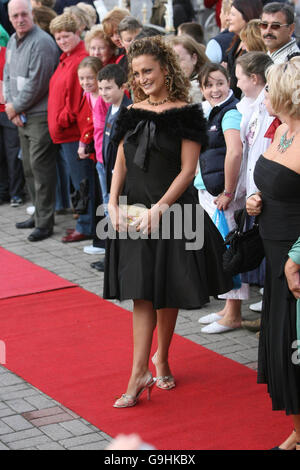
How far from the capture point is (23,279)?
24.2 feet

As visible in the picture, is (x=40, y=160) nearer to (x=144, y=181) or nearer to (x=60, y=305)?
(x=60, y=305)

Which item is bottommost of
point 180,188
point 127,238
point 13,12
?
point 127,238

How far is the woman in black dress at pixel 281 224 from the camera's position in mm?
3982

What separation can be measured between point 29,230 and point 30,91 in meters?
1.49

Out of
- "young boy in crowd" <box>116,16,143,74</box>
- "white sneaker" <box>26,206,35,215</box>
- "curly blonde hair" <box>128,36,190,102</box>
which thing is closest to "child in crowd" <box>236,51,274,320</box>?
"curly blonde hair" <box>128,36,190,102</box>

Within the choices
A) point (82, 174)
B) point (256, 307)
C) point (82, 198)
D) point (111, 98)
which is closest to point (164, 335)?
point (256, 307)

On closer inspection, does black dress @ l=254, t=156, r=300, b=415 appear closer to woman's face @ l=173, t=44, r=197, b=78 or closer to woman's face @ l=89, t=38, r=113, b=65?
woman's face @ l=173, t=44, r=197, b=78

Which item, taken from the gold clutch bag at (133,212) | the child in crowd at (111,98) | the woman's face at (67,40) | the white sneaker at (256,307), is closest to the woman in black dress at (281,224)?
the gold clutch bag at (133,212)

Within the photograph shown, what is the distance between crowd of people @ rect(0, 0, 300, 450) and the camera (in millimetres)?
4129

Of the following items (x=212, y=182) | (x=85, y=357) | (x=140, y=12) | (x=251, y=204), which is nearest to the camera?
(x=251, y=204)

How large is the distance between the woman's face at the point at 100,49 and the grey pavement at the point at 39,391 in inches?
73.9

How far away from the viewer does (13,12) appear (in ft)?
28.6

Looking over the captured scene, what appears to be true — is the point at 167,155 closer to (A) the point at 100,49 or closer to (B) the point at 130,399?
(B) the point at 130,399

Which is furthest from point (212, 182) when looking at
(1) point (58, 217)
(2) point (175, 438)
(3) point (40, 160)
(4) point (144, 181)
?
(1) point (58, 217)
